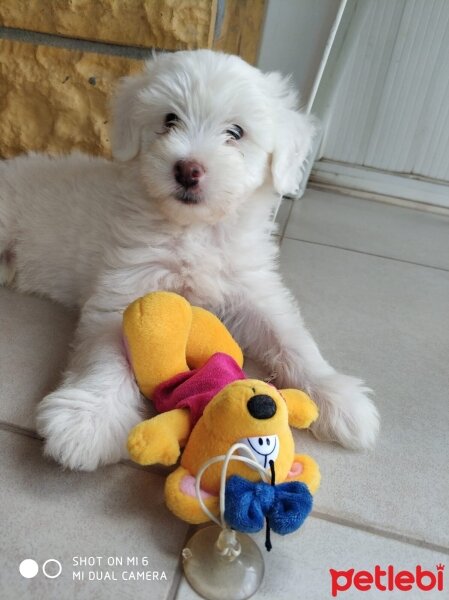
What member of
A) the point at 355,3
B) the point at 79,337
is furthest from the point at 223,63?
the point at 355,3

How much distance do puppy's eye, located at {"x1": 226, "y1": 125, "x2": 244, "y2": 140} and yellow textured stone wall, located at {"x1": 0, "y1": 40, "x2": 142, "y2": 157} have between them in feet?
2.60

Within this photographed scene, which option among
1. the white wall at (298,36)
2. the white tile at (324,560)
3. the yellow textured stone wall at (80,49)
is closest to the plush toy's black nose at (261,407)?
the white tile at (324,560)

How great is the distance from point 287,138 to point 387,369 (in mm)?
654

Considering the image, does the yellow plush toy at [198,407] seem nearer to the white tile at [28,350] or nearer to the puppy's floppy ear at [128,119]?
the white tile at [28,350]

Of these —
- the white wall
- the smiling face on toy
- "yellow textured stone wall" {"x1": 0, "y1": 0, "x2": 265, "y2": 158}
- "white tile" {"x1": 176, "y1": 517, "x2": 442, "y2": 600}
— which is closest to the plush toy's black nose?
the smiling face on toy

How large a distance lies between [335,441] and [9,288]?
41.2 inches

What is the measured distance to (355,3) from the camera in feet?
7.30

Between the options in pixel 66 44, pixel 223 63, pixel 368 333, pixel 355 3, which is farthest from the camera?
pixel 355 3

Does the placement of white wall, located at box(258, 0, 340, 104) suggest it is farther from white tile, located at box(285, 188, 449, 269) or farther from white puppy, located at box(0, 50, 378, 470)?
white puppy, located at box(0, 50, 378, 470)

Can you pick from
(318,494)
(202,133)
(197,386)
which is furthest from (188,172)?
(318,494)

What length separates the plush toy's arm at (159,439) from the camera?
2.94 feet

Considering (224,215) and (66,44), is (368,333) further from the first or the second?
(66,44)

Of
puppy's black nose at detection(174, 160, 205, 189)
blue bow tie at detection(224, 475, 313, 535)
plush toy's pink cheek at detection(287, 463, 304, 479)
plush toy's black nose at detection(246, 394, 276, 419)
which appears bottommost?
plush toy's pink cheek at detection(287, 463, 304, 479)

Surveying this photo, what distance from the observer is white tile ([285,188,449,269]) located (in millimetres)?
2217
